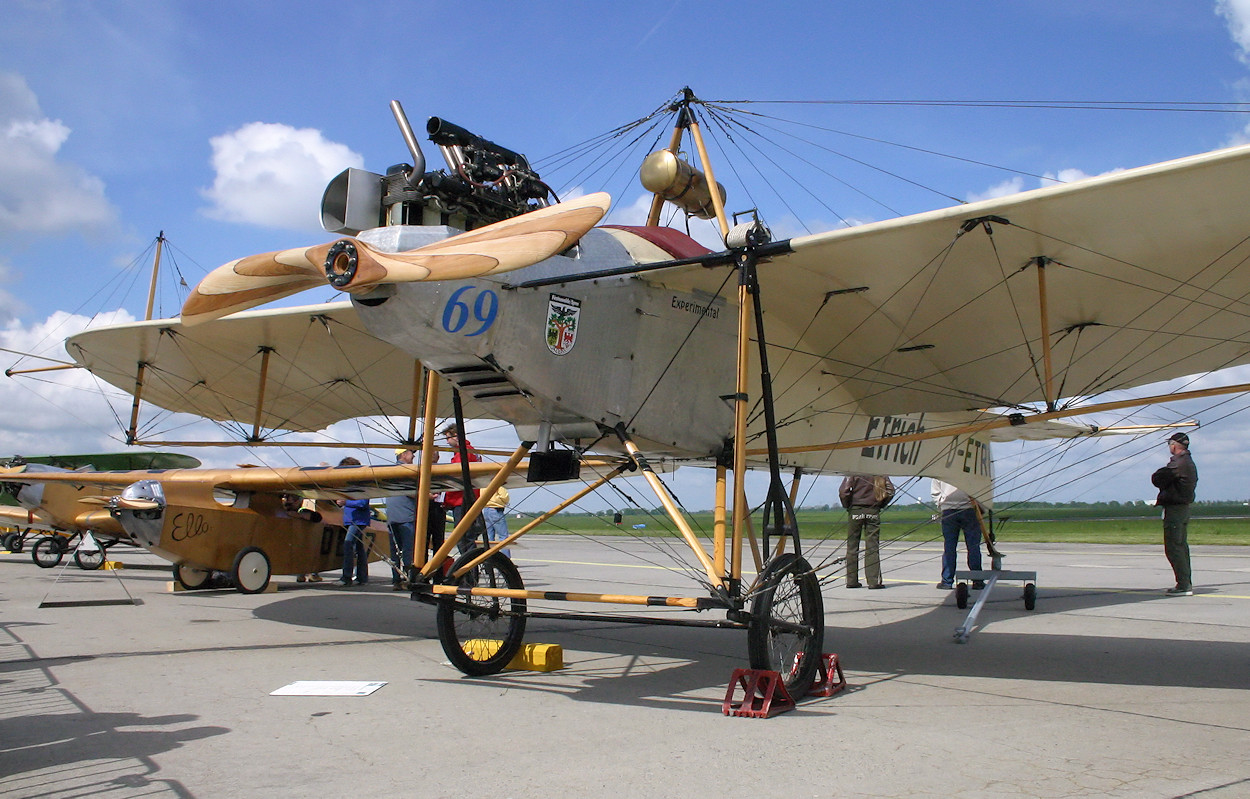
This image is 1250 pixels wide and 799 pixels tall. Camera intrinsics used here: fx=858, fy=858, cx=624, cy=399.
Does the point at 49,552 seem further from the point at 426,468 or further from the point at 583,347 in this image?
the point at 583,347

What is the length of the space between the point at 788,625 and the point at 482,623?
9.28 feet

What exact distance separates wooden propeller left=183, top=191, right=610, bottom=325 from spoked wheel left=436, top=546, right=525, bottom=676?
2480 millimetres

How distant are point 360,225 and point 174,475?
33.2 ft

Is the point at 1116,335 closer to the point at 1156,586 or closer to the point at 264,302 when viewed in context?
the point at 264,302

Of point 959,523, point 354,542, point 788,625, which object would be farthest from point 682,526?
point 354,542

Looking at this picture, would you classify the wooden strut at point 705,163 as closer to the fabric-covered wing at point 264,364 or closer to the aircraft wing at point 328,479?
the fabric-covered wing at point 264,364

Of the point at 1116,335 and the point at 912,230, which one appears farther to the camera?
the point at 1116,335

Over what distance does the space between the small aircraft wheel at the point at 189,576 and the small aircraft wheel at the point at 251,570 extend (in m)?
0.63

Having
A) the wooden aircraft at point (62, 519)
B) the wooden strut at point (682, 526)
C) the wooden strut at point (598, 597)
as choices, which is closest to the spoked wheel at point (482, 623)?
the wooden strut at point (598, 597)

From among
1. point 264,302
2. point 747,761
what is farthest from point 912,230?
point 264,302

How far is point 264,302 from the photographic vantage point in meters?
5.95

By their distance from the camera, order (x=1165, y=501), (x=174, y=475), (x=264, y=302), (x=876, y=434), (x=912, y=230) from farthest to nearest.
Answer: (x=174, y=475), (x=1165, y=501), (x=876, y=434), (x=264, y=302), (x=912, y=230)

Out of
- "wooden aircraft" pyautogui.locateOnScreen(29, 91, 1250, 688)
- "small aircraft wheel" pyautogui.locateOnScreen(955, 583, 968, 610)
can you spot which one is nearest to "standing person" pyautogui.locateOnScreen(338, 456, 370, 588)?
"wooden aircraft" pyautogui.locateOnScreen(29, 91, 1250, 688)

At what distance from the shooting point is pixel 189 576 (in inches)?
551
